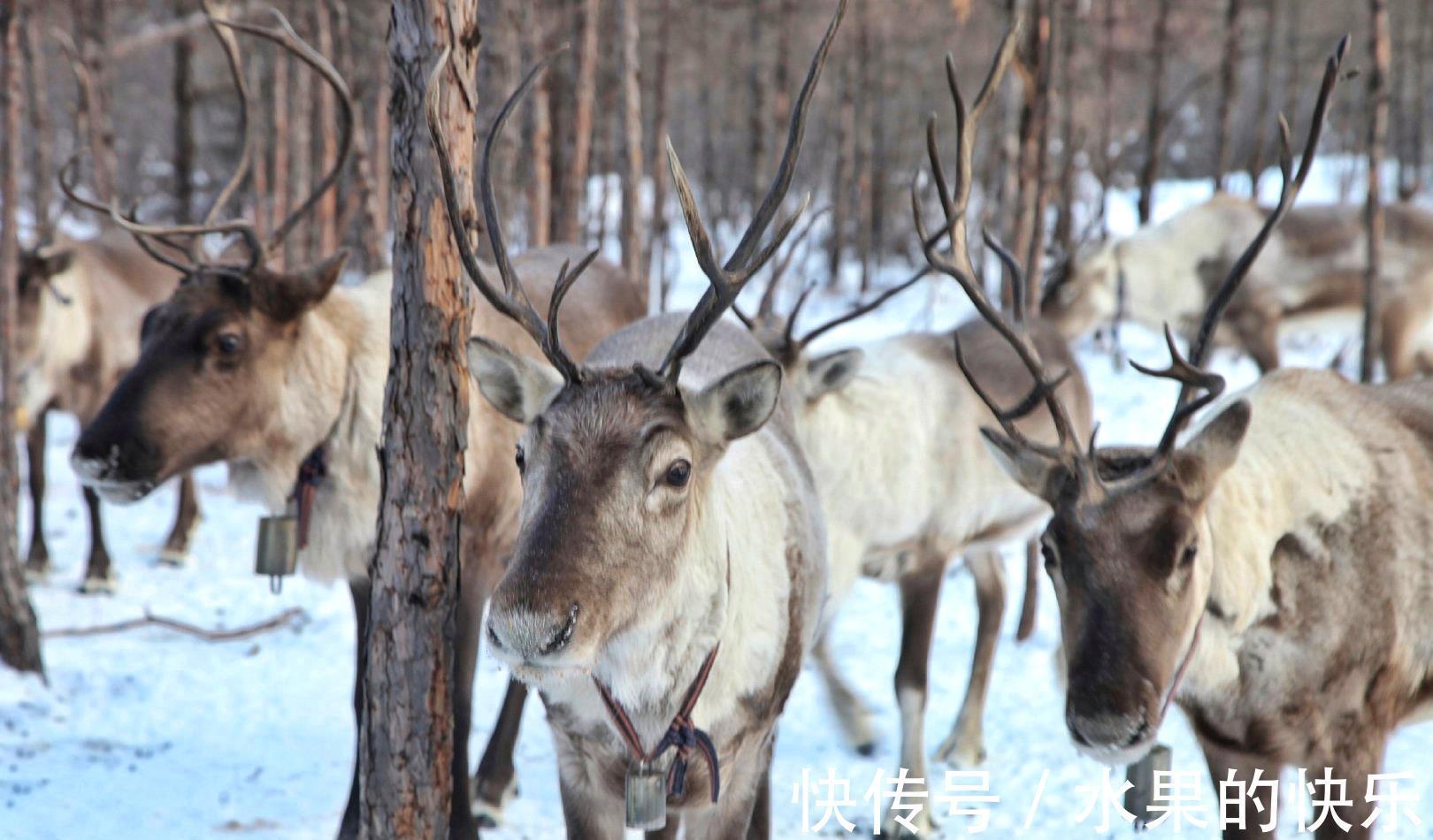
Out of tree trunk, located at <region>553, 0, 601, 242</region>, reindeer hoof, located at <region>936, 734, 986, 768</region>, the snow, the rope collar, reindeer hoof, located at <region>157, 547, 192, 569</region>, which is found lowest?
reindeer hoof, located at <region>936, 734, 986, 768</region>

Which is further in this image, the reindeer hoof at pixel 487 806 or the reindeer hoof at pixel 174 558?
the reindeer hoof at pixel 174 558

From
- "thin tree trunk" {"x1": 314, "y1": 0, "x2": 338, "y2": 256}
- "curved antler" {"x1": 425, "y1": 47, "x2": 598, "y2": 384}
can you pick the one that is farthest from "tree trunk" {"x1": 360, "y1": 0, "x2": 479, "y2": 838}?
"thin tree trunk" {"x1": 314, "y1": 0, "x2": 338, "y2": 256}

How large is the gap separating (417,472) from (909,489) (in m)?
2.56

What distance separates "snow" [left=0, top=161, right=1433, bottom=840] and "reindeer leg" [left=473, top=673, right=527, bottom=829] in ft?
0.31

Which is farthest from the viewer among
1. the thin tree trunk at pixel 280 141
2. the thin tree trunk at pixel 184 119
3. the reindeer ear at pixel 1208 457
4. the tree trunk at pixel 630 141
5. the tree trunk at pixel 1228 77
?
the thin tree trunk at pixel 184 119

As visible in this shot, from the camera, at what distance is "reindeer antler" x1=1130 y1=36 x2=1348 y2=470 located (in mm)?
2824

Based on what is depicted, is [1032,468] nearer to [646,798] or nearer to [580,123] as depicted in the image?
[646,798]

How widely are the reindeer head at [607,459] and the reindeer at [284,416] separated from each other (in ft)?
3.95

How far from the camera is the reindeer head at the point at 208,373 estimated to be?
368 centimetres

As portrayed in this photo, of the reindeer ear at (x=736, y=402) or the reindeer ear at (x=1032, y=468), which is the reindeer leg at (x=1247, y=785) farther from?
the reindeer ear at (x=736, y=402)

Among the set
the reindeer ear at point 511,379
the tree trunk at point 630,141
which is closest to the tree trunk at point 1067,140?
the tree trunk at point 630,141

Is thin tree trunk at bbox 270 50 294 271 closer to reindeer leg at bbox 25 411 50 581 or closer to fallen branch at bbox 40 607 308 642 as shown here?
reindeer leg at bbox 25 411 50 581

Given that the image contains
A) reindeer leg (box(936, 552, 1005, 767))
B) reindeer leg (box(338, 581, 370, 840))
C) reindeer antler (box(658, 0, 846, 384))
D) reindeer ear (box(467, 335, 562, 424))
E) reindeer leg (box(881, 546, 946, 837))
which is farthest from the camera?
reindeer leg (box(936, 552, 1005, 767))

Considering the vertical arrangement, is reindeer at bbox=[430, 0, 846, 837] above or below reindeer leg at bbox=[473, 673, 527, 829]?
above
